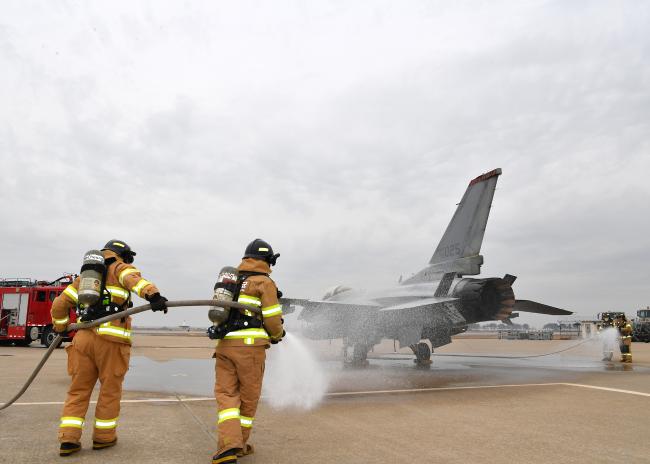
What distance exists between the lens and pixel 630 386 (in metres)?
9.62

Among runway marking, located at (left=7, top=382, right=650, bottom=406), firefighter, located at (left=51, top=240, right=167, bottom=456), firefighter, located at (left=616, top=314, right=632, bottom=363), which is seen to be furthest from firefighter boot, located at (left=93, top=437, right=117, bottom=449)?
firefighter, located at (left=616, top=314, right=632, bottom=363)

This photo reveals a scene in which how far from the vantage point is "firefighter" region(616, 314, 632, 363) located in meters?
16.4

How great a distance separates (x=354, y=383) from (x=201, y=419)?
16.7 ft

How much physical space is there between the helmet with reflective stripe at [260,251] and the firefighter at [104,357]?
1015 mm

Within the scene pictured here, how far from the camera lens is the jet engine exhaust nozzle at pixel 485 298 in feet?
43.1

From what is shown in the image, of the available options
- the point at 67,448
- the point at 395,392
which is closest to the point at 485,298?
the point at 395,392

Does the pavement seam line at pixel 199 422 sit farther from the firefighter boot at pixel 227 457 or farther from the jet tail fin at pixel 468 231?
the jet tail fin at pixel 468 231

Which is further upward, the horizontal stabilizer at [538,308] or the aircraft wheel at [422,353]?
the horizontal stabilizer at [538,308]

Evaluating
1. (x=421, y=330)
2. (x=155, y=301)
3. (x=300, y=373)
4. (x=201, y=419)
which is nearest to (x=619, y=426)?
(x=201, y=419)

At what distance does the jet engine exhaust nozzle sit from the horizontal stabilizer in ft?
9.27

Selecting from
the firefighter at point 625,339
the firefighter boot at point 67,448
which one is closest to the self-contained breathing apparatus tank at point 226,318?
the firefighter boot at point 67,448

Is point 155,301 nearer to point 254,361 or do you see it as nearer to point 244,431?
point 254,361

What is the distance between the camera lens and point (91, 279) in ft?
15.7

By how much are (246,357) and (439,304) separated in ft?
31.5
